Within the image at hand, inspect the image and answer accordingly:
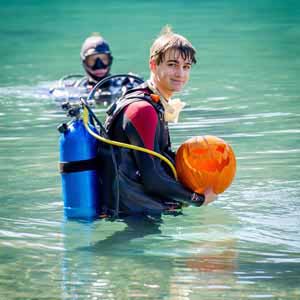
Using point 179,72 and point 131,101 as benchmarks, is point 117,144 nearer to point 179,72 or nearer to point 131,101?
point 131,101

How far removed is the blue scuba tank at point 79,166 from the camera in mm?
7020

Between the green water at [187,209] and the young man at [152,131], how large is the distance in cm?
22

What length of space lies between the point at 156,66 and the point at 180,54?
0.16 metres

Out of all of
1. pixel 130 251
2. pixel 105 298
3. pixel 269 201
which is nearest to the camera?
pixel 105 298

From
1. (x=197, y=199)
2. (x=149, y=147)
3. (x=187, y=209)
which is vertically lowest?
(x=187, y=209)

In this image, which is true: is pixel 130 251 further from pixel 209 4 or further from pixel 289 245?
pixel 209 4

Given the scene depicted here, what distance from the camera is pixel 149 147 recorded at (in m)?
6.89

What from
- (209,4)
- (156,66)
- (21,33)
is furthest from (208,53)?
(156,66)

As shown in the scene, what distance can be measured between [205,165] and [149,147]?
367 millimetres

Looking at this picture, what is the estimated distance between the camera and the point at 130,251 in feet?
22.6

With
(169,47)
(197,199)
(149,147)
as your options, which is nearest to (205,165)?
(197,199)

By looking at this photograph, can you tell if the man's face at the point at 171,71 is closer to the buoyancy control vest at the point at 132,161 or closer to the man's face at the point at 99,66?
the buoyancy control vest at the point at 132,161

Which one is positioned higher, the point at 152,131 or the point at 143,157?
the point at 152,131

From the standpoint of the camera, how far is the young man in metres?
6.87
